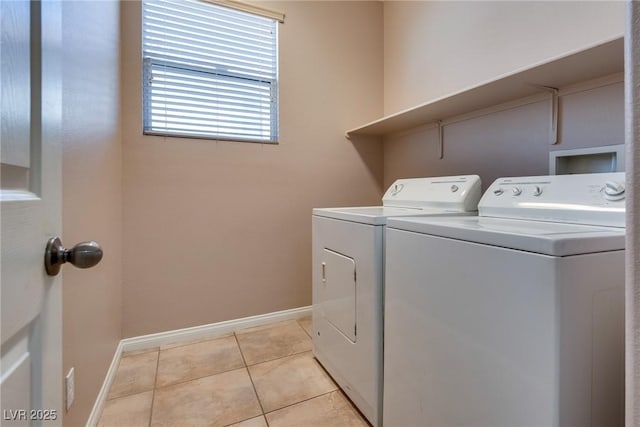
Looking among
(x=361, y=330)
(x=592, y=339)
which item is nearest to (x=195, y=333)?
(x=361, y=330)

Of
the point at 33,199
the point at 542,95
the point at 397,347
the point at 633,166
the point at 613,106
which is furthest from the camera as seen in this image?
the point at 542,95

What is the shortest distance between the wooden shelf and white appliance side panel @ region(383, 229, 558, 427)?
0.93 meters

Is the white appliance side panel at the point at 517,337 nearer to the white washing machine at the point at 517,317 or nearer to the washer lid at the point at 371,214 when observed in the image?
the white washing machine at the point at 517,317

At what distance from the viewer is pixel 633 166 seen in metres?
0.35

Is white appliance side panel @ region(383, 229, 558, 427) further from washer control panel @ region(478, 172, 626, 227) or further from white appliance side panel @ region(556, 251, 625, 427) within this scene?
washer control panel @ region(478, 172, 626, 227)

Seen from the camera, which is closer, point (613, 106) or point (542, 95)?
point (613, 106)

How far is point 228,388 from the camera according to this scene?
1.58 meters

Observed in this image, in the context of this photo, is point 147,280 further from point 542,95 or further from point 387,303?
point 542,95

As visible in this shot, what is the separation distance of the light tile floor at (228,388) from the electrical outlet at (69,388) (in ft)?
1.37

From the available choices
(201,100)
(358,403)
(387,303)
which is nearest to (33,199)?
(387,303)

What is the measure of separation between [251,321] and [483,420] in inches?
71.9

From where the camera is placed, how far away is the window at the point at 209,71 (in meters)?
2.01

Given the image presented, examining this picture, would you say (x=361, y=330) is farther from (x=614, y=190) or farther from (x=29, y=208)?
(x=29, y=208)

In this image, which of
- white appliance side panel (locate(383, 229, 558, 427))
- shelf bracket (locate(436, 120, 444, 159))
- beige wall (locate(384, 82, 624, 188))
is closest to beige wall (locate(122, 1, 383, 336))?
beige wall (locate(384, 82, 624, 188))
